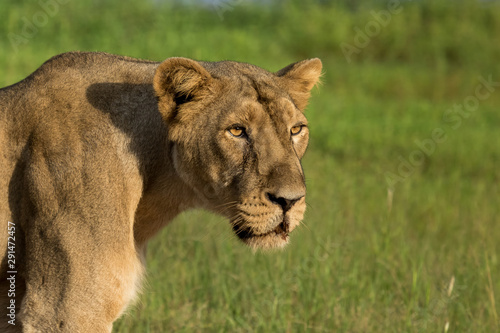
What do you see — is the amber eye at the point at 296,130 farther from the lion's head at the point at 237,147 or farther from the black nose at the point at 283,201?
the black nose at the point at 283,201

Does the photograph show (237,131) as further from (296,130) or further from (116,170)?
(116,170)

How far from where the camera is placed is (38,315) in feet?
9.93

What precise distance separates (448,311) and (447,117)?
9.87m

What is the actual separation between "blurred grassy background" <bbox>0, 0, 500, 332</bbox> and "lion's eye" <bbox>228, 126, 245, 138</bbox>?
542 mm

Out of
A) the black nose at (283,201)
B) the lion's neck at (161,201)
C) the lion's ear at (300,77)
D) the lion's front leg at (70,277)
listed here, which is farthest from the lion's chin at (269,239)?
the lion's ear at (300,77)

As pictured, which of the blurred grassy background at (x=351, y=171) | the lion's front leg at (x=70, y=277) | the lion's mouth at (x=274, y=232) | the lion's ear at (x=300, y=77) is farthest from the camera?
the blurred grassy background at (x=351, y=171)

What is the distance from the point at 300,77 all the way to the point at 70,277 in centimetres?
164

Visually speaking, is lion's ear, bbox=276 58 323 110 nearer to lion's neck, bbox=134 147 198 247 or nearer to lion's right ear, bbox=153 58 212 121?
lion's right ear, bbox=153 58 212 121

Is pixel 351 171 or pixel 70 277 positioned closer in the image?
pixel 70 277

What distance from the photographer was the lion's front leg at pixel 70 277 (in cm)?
302

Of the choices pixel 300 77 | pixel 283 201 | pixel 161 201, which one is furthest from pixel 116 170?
pixel 300 77

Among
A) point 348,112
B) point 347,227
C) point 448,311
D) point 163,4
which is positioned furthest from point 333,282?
point 163,4

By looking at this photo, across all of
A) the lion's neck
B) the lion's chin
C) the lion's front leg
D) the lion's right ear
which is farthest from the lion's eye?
the lion's front leg

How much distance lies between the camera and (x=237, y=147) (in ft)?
10.7
